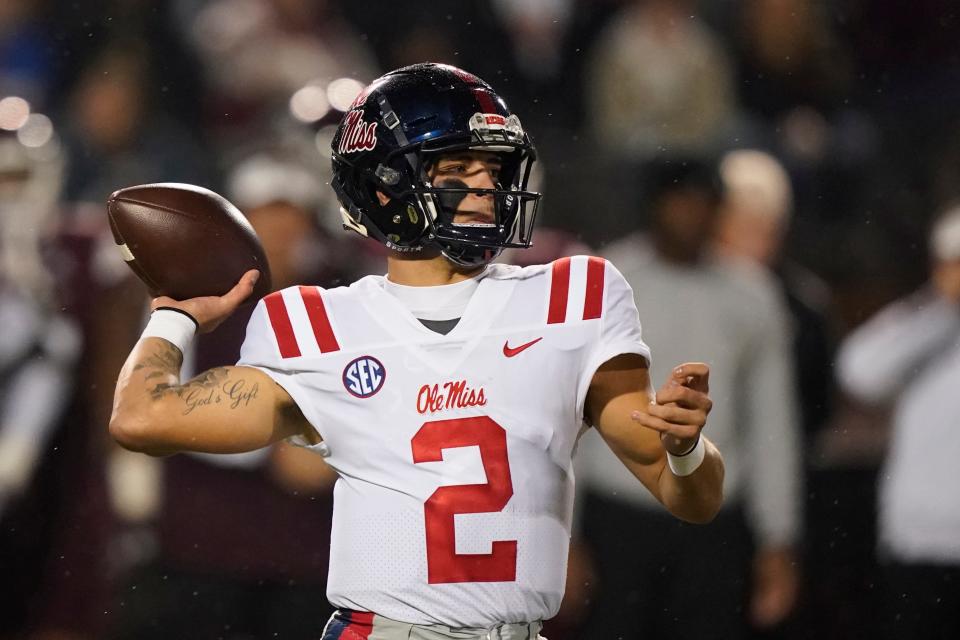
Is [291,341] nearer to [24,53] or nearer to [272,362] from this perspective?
[272,362]

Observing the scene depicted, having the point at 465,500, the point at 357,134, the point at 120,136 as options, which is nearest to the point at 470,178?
the point at 357,134

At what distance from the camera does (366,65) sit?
5727 mm

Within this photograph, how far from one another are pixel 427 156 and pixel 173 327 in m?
0.52

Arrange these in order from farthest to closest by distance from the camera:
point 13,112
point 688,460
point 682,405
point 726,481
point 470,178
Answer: point 13,112 < point 726,481 < point 470,178 < point 688,460 < point 682,405

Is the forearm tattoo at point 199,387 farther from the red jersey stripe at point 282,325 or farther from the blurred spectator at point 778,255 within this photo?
the blurred spectator at point 778,255

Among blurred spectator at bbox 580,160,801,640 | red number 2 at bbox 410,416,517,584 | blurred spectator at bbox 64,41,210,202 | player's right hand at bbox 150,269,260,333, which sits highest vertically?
player's right hand at bbox 150,269,260,333

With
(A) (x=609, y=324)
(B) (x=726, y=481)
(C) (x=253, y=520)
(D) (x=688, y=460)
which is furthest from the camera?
(B) (x=726, y=481)

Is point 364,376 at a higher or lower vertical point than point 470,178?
lower

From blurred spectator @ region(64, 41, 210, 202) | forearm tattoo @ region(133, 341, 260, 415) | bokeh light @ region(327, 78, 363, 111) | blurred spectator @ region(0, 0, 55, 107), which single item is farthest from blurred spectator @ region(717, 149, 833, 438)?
blurred spectator @ region(0, 0, 55, 107)

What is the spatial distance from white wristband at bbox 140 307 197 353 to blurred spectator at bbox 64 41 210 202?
3067 millimetres

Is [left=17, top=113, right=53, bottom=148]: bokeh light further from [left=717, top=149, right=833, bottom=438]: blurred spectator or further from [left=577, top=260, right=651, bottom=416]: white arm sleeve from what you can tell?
[left=577, top=260, right=651, bottom=416]: white arm sleeve

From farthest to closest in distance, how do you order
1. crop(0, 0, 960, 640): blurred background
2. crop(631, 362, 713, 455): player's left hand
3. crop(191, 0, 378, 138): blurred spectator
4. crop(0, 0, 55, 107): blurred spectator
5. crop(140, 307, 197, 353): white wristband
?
crop(0, 0, 55, 107): blurred spectator
crop(191, 0, 378, 138): blurred spectator
crop(0, 0, 960, 640): blurred background
crop(140, 307, 197, 353): white wristband
crop(631, 362, 713, 455): player's left hand

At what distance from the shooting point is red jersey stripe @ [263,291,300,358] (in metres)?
2.30

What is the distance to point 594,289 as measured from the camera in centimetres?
231
